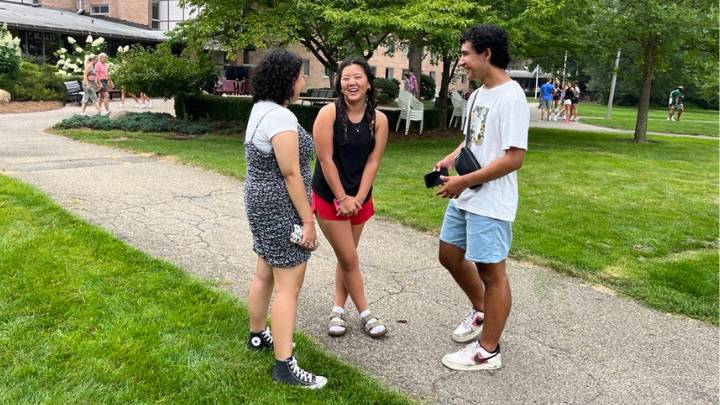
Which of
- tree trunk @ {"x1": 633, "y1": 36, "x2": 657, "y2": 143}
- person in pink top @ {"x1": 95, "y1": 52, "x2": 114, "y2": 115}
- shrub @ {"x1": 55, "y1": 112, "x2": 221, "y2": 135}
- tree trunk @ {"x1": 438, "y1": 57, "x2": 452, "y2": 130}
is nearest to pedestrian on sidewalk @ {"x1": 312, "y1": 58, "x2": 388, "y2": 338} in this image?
shrub @ {"x1": 55, "y1": 112, "x2": 221, "y2": 135}

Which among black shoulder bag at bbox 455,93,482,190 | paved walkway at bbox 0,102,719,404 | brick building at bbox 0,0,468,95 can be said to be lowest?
paved walkway at bbox 0,102,719,404

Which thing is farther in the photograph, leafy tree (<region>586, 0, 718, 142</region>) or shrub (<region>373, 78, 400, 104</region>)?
shrub (<region>373, 78, 400, 104</region>)

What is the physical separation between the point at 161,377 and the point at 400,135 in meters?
12.9

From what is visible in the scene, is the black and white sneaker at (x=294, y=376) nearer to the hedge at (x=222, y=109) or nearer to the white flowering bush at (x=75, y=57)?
the hedge at (x=222, y=109)

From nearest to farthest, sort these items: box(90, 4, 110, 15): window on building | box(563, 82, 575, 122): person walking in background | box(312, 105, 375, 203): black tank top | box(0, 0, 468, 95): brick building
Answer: box(312, 105, 375, 203): black tank top
box(563, 82, 575, 122): person walking in background
box(0, 0, 468, 95): brick building
box(90, 4, 110, 15): window on building

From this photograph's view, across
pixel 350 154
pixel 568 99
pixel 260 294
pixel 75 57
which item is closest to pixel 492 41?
pixel 350 154

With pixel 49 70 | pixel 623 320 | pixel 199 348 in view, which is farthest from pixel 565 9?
pixel 49 70

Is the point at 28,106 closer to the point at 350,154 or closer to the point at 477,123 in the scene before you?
the point at 350,154

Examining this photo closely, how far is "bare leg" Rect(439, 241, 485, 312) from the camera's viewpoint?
3443 mm

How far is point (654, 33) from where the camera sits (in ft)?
46.4

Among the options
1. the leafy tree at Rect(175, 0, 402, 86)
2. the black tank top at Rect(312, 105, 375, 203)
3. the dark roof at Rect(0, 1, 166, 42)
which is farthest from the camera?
the dark roof at Rect(0, 1, 166, 42)

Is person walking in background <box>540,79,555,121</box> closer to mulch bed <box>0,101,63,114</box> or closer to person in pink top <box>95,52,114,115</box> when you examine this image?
person in pink top <box>95,52,114,115</box>

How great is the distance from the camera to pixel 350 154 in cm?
341

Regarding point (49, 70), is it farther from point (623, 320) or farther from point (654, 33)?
point (623, 320)
